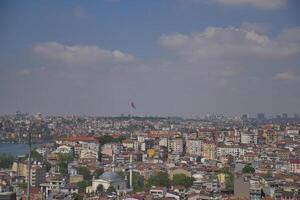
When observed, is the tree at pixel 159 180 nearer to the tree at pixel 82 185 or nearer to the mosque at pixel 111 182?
the mosque at pixel 111 182

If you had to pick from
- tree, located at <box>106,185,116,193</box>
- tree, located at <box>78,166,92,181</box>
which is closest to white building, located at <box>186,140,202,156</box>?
tree, located at <box>78,166,92,181</box>

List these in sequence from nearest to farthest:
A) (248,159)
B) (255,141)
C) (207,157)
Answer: (248,159), (207,157), (255,141)

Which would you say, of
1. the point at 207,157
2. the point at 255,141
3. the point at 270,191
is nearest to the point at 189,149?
the point at 207,157

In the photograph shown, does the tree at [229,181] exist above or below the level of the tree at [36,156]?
below

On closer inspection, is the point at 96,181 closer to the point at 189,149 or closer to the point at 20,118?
the point at 189,149

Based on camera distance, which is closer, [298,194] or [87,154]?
[298,194]

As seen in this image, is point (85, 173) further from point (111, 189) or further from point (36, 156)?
point (36, 156)

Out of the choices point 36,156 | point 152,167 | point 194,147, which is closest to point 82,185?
point 152,167

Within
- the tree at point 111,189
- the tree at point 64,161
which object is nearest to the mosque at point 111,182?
the tree at point 111,189
